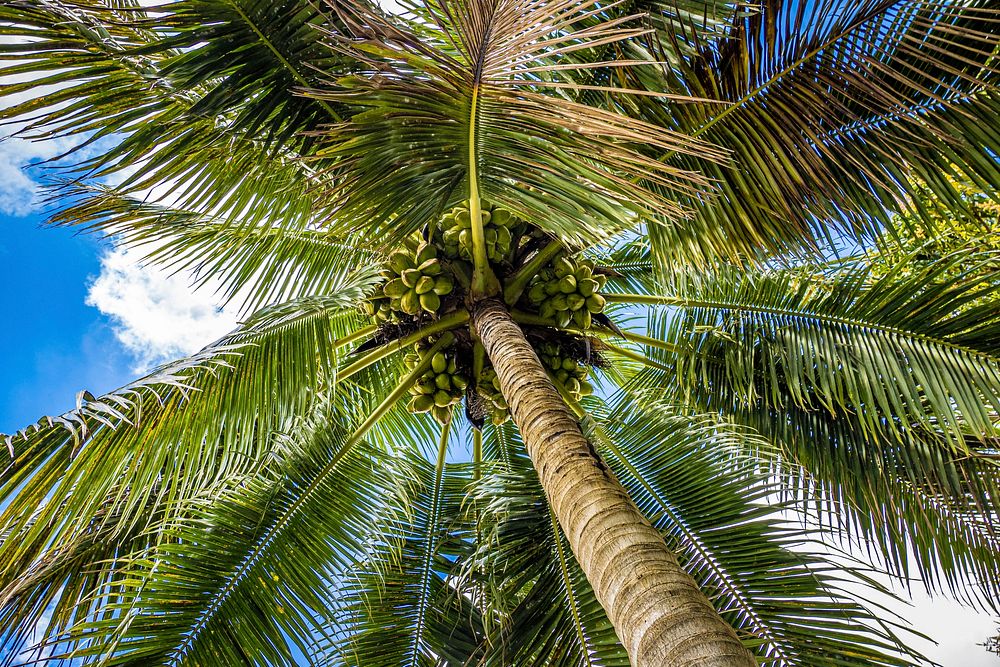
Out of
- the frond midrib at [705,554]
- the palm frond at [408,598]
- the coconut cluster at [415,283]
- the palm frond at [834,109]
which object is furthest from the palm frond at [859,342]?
the palm frond at [408,598]

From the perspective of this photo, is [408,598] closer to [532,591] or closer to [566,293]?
[532,591]

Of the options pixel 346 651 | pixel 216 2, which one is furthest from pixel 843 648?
pixel 216 2

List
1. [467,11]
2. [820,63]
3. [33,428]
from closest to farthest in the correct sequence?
[467,11] < [33,428] < [820,63]

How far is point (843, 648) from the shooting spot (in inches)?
106

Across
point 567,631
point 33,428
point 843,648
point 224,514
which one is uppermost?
point 224,514

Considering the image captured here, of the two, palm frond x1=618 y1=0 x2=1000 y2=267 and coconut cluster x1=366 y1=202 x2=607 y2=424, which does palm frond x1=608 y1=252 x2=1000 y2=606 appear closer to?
palm frond x1=618 y1=0 x2=1000 y2=267

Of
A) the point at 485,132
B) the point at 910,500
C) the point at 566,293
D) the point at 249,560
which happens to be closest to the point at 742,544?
the point at 910,500

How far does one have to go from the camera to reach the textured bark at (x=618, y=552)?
124 centimetres

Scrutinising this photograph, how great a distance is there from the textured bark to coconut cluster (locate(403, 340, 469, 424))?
1030 mm

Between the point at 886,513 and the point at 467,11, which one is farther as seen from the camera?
the point at 886,513

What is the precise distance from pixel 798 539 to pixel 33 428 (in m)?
3.17

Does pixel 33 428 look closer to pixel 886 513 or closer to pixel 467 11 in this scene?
pixel 467 11

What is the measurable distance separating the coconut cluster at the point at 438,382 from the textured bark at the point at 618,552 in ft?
3.38

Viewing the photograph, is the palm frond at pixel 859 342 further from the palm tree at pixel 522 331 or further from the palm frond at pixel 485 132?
the palm frond at pixel 485 132
